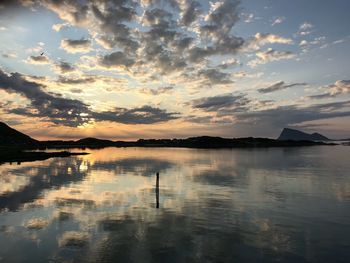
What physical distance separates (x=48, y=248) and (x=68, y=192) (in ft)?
98.0

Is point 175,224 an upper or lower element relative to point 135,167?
lower

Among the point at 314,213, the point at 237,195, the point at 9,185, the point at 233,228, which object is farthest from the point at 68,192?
the point at 314,213

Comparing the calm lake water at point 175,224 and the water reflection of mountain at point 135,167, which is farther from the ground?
the water reflection of mountain at point 135,167

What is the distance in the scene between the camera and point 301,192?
54.9 m

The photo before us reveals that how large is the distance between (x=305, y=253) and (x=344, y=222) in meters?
13.0

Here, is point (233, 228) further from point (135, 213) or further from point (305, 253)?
point (135, 213)

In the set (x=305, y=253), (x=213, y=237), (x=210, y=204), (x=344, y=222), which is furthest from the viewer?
(x=210, y=204)

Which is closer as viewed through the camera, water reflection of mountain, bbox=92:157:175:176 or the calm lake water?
the calm lake water

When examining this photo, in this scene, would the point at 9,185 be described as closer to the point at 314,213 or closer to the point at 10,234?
the point at 10,234

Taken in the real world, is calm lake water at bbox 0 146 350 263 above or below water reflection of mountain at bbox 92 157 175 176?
below

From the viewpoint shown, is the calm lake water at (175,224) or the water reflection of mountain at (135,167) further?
the water reflection of mountain at (135,167)

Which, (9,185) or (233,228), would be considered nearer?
(233,228)

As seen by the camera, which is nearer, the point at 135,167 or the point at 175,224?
the point at 175,224

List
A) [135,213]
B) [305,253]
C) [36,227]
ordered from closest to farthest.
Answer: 1. [305,253]
2. [36,227]
3. [135,213]
